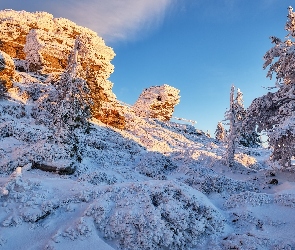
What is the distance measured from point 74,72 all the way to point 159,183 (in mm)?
9910

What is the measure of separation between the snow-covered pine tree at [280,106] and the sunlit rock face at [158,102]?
39.1m

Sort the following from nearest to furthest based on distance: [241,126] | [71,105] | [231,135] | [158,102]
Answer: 1. [71,105]
2. [241,126]
3. [231,135]
4. [158,102]

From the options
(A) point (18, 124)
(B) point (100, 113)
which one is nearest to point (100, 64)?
(B) point (100, 113)

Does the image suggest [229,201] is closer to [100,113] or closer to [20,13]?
[100,113]

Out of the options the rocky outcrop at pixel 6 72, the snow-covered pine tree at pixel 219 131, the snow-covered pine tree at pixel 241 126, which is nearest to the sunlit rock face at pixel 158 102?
the snow-covered pine tree at pixel 219 131

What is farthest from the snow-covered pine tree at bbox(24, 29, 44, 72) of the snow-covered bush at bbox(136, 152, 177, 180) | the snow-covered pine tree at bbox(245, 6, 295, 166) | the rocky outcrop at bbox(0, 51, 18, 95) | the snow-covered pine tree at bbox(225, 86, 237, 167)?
the snow-covered pine tree at bbox(245, 6, 295, 166)

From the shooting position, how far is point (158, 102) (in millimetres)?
59625

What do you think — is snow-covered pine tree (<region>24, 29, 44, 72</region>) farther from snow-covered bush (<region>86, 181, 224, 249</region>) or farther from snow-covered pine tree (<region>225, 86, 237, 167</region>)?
snow-covered bush (<region>86, 181, 224, 249</region>)

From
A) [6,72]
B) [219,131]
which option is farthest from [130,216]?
[219,131]

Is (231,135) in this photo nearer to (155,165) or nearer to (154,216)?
(155,165)

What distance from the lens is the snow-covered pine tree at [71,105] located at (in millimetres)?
15648

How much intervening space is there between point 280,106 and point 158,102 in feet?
143

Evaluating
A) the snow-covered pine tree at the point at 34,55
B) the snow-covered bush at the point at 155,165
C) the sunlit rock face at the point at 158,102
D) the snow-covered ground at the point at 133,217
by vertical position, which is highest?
the sunlit rock face at the point at 158,102

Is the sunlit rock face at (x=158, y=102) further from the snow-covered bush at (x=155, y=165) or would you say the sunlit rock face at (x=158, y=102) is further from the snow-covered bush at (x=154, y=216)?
the snow-covered bush at (x=154, y=216)
